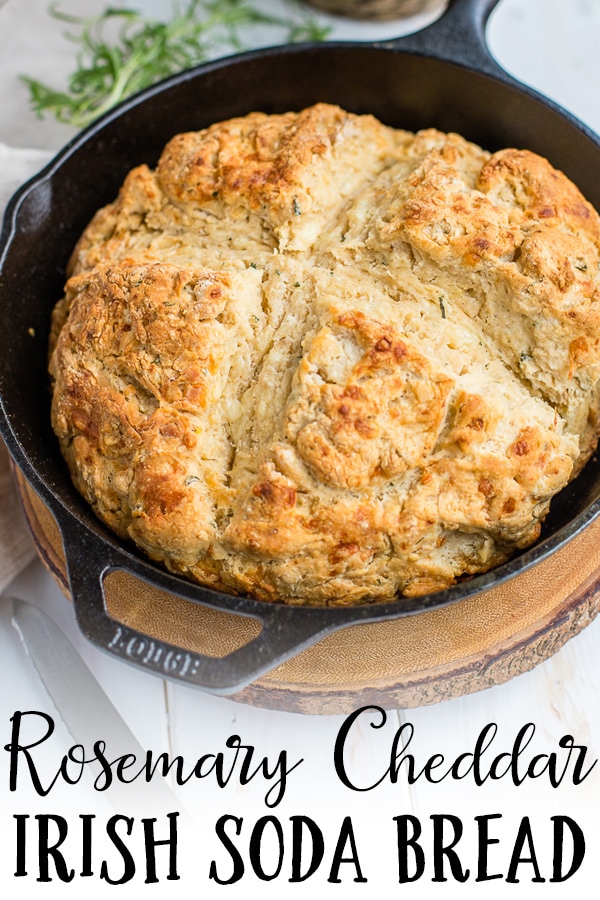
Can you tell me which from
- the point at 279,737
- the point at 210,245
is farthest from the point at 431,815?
the point at 210,245

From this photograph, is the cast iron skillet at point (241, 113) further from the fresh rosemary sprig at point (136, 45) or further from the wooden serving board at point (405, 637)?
the fresh rosemary sprig at point (136, 45)

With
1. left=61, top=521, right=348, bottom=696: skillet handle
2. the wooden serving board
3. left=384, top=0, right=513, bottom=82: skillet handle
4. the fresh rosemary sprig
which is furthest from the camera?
the fresh rosemary sprig

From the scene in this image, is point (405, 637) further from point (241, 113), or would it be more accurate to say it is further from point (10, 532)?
point (241, 113)

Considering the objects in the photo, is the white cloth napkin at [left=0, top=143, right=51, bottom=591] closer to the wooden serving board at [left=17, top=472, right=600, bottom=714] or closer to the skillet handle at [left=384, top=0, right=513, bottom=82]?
the wooden serving board at [left=17, top=472, right=600, bottom=714]

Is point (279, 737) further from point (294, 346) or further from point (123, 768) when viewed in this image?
point (294, 346)

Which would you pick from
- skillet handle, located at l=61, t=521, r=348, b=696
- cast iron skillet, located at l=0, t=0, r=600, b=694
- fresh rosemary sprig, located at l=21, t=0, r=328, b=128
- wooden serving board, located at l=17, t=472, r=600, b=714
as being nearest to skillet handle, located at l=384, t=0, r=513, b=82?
cast iron skillet, located at l=0, t=0, r=600, b=694
